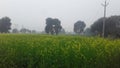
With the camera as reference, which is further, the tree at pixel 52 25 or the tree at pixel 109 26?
the tree at pixel 52 25

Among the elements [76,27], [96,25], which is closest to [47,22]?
[76,27]

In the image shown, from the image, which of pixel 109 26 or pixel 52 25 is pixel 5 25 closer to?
pixel 52 25

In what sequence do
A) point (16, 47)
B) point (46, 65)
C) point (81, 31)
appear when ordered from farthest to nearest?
point (81, 31)
point (16, 47)
point (46, 65)

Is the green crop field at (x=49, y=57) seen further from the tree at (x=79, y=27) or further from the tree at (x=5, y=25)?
the tree at (x=79, y=27)

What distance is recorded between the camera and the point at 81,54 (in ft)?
27.8

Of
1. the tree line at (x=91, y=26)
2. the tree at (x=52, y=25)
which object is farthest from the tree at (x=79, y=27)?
the tree at (x=52, y=25)

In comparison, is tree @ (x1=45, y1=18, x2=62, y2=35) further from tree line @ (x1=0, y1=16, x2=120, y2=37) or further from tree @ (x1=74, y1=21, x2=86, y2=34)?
tree @ (x1=74, y1=21, x2=86, y2=34)

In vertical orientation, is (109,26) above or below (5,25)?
below

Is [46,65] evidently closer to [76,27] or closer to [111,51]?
[111,51]


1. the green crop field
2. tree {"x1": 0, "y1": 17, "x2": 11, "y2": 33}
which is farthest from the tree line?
the green crop field

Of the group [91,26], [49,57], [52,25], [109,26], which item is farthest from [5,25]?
[49,57]

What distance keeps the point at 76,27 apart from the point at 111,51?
5973 cm

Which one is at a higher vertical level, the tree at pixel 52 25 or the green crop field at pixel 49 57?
the tree at pixel 52 25

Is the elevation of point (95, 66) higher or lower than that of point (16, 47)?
lower
